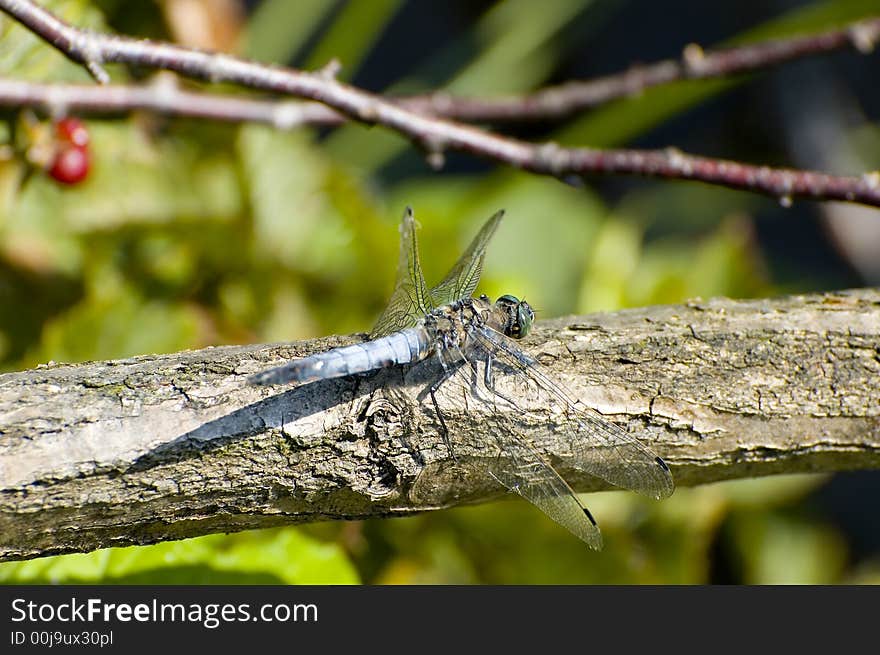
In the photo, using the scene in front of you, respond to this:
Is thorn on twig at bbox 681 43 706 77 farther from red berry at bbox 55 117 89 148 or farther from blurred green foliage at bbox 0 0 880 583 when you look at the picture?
red berry at bbox 55 117 89 148

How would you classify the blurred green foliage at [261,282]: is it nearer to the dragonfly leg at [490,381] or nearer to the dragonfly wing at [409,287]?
the dragonfly wing at [409,287]

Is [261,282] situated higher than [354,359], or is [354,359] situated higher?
[261,282]

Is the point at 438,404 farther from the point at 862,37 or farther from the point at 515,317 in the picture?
the point at 862,37

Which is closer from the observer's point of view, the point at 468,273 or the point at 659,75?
the point at 468,273

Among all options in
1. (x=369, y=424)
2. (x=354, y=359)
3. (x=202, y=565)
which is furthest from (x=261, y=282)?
(x=369, y=424)

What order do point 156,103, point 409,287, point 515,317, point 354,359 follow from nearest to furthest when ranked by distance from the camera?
point 354,359, point 515,317, point 409,287, point 156,103

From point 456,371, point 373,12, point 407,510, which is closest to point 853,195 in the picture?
point 456,371

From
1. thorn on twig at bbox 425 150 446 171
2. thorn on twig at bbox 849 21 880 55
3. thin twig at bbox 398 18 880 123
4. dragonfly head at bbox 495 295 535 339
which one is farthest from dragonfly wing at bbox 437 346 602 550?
thorn on twig at bbox 849 21 880 55
